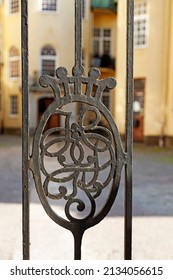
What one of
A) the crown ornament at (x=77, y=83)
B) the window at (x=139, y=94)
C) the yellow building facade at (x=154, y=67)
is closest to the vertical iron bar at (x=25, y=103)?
the crown ornament at (x=77, y=83)

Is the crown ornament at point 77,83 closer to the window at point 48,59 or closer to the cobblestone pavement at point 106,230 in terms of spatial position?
the cobblestone pavement at point 106,230

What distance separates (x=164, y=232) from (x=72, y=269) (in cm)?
414

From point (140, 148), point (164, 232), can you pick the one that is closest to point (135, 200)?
point (164, 232)

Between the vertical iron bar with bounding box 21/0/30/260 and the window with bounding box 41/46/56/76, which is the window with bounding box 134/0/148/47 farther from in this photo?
the vertical iron bar with bounding box 21/0/30/260

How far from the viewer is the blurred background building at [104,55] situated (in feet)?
60.7

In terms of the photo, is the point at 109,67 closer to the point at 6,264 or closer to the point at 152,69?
the point at 152,69

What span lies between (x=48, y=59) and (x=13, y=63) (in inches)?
95.7

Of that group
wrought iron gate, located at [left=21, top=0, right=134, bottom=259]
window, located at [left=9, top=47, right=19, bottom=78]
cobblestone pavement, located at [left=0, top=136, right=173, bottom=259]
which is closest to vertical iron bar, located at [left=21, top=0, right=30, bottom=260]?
wrought iron gate, located at [left=21, top=0, right=134, bottom=259]

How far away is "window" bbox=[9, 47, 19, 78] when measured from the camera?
995 inches

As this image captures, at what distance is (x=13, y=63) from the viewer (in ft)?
84.0

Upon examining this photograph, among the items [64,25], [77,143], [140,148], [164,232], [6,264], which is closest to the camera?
[6,264]

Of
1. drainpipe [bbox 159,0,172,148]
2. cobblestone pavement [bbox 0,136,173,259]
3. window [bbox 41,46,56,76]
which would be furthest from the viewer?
window [bbox 41,46,56,76]

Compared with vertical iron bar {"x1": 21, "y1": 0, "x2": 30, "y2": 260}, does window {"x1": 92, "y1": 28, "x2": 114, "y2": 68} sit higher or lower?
higher

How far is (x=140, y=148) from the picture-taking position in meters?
17.9
